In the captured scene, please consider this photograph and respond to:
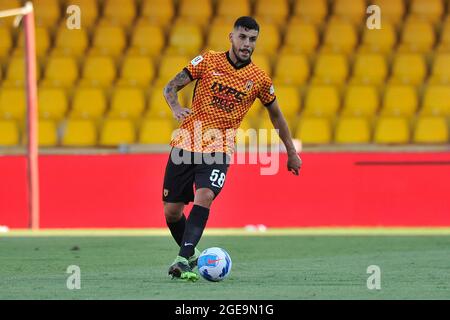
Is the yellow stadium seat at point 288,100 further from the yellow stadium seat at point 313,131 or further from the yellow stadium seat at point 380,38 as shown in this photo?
the yellow stadium seat at point 380,38

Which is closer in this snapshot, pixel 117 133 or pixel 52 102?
pixel 117 133

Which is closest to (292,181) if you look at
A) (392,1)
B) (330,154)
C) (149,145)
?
(330,154)

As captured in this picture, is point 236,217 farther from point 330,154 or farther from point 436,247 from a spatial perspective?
point 436,247

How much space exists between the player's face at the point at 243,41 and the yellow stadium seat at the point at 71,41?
8.70 meters

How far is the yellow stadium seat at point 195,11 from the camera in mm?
18444

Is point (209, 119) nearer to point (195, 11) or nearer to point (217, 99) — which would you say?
point (217, 99)

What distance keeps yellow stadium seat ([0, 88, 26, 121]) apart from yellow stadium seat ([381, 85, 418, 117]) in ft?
16.0

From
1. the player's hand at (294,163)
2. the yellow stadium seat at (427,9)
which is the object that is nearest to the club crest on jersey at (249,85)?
the player's hand at (294,163)

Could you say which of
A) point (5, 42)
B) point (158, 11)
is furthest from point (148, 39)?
point (5, 42)

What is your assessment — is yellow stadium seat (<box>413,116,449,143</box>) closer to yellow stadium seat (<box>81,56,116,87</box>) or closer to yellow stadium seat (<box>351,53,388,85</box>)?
yellow stadium seat (<box>351,53,388,85</box>)

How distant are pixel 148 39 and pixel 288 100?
8.01 ft

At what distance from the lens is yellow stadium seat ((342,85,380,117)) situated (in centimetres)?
1694

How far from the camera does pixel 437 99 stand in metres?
17.1

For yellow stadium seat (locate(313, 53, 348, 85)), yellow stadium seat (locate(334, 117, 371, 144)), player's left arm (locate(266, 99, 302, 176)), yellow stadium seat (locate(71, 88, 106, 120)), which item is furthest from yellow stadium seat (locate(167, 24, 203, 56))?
player's left arm (locate(266, 99, 302, 176))
